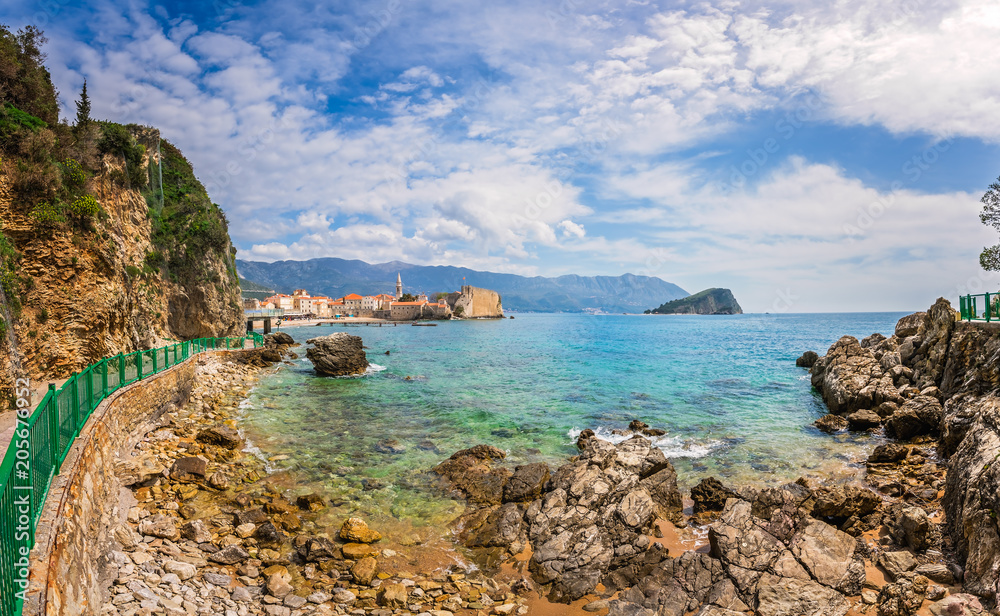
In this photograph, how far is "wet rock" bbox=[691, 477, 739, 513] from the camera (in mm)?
10211

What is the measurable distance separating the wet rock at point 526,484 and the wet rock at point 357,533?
327 cm

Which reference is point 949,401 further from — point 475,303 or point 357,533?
point 475,303

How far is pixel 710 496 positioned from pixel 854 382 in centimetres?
1459

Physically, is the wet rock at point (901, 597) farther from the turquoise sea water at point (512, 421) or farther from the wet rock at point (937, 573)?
the turquoise sea water at point (512, 421)

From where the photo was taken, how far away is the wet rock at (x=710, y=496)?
1021 cm

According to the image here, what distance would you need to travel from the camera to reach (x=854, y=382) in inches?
785

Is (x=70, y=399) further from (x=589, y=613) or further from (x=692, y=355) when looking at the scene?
A: (x=692, y=355)

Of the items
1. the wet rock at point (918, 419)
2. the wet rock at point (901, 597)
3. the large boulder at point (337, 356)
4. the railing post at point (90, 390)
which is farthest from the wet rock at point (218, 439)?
the wet rock at point (918, 419)

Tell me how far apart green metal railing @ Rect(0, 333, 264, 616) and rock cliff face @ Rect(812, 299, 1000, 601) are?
433 inches

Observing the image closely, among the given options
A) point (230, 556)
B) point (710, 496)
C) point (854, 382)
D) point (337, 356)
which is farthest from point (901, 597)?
point (337, 356)

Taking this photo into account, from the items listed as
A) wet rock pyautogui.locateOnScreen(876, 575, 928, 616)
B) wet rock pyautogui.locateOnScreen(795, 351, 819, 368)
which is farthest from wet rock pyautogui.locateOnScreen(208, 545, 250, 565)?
wet rock pyautogui.locateOnScreen(795, 351, 819, 368)

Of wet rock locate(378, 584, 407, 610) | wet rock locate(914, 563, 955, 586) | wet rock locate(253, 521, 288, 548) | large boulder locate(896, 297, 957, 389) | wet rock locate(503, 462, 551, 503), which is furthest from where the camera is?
large boulder locate(896, 297, 957, 389)

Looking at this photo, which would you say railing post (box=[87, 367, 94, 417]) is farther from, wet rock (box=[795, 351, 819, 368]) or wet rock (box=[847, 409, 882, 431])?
wet rock (box=[795, 351, 819, 368])

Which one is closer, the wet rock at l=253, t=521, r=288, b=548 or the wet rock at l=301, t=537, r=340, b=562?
the wet rock at l=301, t=537, r=340, b=562
